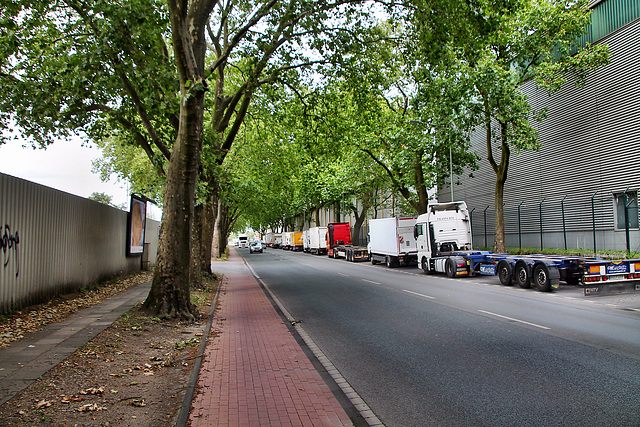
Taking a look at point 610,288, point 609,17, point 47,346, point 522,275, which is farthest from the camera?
point 609,17

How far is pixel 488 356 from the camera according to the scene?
6.87 m

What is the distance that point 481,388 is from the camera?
548cm

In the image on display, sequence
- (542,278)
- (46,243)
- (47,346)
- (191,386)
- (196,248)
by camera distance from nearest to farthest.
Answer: (191,386) < (47,346) < (46,243) < (542,278) < (196,248)

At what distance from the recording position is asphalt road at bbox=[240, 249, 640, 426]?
4.80 metres

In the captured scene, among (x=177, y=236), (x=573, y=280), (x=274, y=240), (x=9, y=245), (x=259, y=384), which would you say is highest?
(x=274, y=240)

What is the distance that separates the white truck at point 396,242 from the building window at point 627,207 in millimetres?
10354

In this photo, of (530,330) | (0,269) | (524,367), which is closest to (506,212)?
(530,330)

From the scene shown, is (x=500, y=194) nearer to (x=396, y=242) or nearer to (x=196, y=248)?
(x=396, y=242)

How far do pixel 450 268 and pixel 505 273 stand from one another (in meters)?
3.87

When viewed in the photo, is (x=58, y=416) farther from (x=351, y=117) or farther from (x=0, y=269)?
(x=351, y=117)

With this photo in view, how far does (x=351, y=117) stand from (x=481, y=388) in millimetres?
16622

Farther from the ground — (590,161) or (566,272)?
(590,161)

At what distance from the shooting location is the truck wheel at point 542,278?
14594 mm

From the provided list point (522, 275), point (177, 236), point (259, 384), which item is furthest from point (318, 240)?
point (259, 384)
